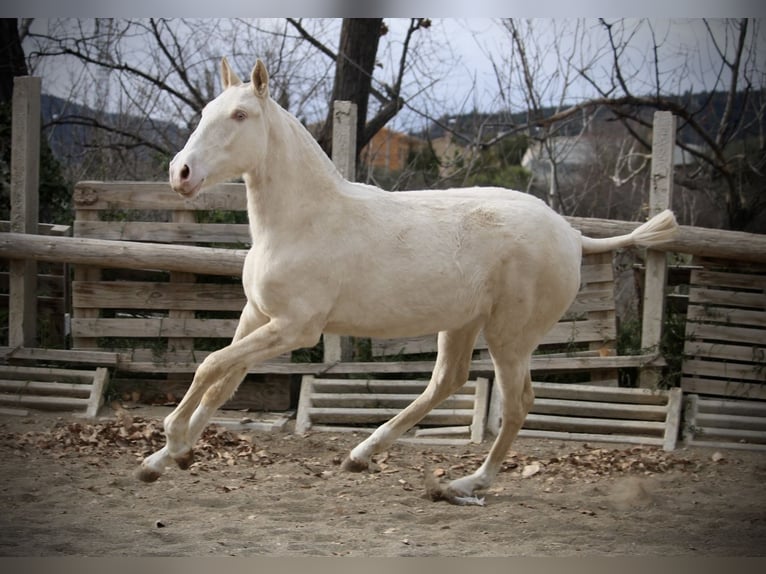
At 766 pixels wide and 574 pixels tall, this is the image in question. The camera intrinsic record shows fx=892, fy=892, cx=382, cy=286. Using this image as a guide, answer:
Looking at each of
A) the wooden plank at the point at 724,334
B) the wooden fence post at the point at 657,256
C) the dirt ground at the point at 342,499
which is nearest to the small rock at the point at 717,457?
the dirt ground at the point at 342,499

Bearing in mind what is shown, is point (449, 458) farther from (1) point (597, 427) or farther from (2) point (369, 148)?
(2) point (369, 148)

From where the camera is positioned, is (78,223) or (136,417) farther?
(78,223)

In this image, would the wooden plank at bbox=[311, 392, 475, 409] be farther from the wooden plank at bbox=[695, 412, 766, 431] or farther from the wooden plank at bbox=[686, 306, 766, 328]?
the wooden plank at bbox=[686, 306, 766, 328]

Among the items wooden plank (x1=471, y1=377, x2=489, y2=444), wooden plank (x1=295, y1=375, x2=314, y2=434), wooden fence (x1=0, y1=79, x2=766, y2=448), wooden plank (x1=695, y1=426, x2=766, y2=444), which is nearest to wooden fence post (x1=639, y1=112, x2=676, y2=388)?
wooden fence (x1=0, y1=79, x2=766, y2=448)

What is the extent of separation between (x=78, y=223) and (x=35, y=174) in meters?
0.34

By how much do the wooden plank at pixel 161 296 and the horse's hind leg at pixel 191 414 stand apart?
1415mm

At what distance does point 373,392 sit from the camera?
181 inches

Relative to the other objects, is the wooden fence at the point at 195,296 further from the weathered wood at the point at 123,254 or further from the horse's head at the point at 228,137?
the horse's head at the point at 228,137

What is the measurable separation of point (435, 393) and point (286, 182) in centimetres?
105

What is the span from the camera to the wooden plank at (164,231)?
4582 mm

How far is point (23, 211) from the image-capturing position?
4516mm

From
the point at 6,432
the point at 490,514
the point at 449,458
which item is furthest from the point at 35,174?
the point at 490,514

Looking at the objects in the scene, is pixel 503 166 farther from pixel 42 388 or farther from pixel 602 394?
pixel 42 388

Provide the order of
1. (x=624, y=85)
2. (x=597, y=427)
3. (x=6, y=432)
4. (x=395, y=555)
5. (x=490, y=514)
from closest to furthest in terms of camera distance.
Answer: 1. (x=395, y=555)
2. (x=490, y=514)
3. (x=6, y=432)
4. (x=597, y=427)
5. (x=624, y=85)
